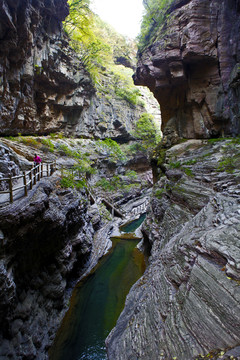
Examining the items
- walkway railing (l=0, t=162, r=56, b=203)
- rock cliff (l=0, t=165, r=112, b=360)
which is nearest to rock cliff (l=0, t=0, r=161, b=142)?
walkway railing (l=0, t=162, r=56, b=203)

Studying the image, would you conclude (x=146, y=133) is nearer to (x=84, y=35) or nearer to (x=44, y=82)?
(x=84, y=35)

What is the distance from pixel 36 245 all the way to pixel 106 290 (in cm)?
633

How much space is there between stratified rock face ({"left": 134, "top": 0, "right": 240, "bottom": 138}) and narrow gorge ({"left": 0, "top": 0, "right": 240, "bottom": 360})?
0.26 ft

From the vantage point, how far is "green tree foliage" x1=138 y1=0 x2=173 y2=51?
1554cm

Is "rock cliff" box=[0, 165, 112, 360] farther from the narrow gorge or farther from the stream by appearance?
the stream

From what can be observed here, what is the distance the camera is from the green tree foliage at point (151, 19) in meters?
15.5

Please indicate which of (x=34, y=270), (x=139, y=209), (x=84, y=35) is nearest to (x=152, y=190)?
(x=34, y=270)

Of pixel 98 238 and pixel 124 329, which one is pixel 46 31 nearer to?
pixel 98 238

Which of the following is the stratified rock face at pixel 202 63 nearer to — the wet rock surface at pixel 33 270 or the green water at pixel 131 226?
the wet rock surface at pixel 33 270

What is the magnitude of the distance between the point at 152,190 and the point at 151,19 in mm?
16469

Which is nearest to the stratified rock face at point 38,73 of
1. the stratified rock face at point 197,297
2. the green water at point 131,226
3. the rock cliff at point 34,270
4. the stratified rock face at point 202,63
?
the rock cliff at point 34,270

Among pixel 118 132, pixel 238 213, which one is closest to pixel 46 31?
pixel 118 132

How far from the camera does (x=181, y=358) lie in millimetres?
3674

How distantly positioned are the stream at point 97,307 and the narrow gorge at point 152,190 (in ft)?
1.37
